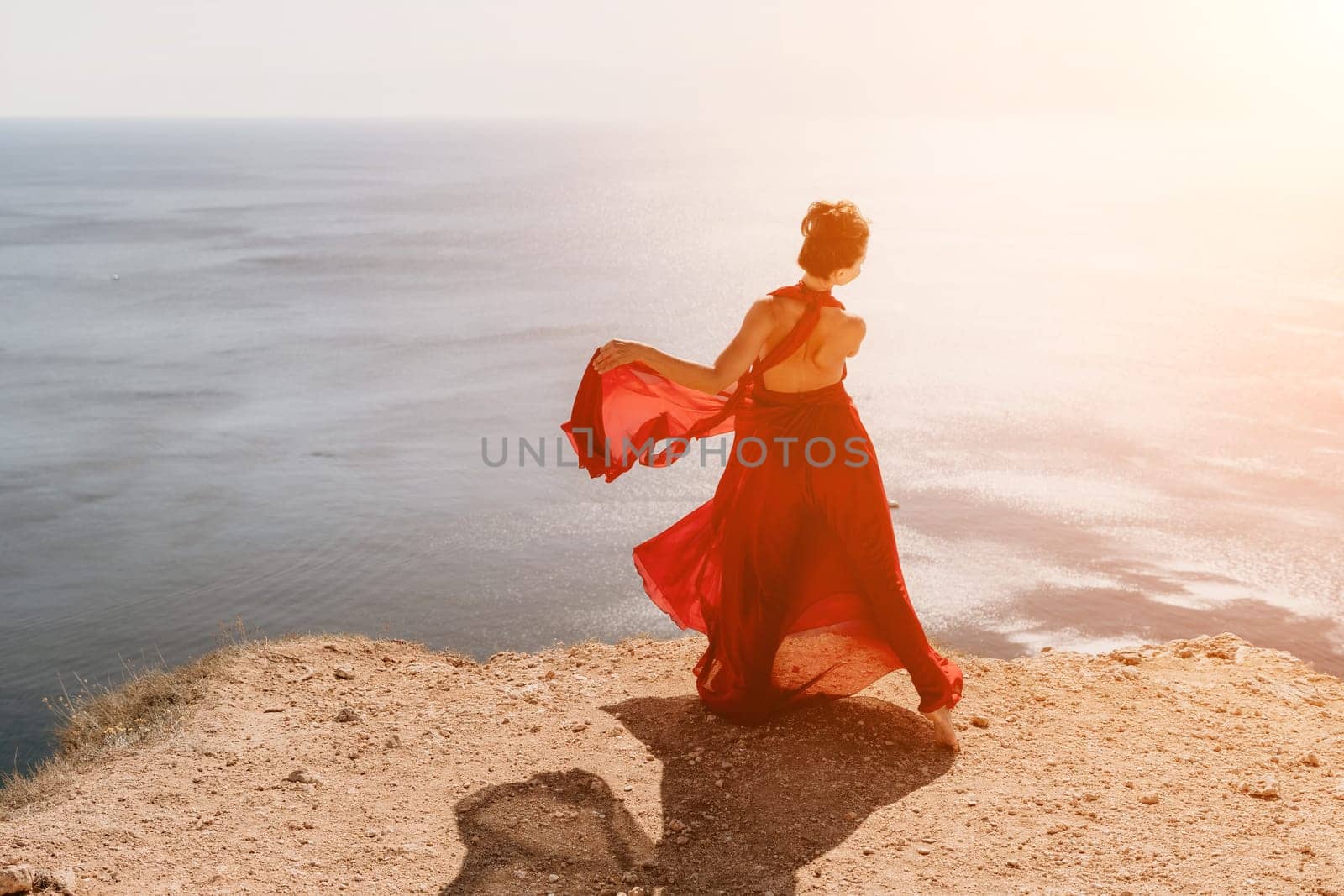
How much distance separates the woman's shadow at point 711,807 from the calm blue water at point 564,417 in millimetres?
7221

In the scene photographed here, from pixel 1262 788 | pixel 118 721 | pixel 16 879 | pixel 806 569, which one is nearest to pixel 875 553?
pixel 806 569

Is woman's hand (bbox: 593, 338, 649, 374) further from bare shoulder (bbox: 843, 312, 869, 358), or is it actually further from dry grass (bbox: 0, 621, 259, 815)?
dry grass (bbox: 0, 621, 259, 815)

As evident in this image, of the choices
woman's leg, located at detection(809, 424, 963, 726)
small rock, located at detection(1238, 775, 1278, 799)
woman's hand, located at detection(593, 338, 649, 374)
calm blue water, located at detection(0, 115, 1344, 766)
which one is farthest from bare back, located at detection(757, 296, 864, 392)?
calm blue water, located at detection(0, 115, 1344, 766)

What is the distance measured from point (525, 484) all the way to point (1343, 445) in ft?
48.2

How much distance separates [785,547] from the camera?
221 inches

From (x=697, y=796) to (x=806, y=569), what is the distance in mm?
1230

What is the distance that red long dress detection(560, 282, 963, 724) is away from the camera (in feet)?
18.2

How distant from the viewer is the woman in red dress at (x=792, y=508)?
5.36 metres

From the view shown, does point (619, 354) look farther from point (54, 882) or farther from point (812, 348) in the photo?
point (54, 882)

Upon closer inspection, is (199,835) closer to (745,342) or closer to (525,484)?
(745,342)

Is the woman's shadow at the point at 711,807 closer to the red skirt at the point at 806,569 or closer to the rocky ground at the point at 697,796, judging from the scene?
the rocky ground at the point at 697,796

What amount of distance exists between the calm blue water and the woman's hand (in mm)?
8296

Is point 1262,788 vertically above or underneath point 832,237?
underneath

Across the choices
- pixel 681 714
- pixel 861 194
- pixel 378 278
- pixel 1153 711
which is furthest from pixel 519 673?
pixel 861 194
